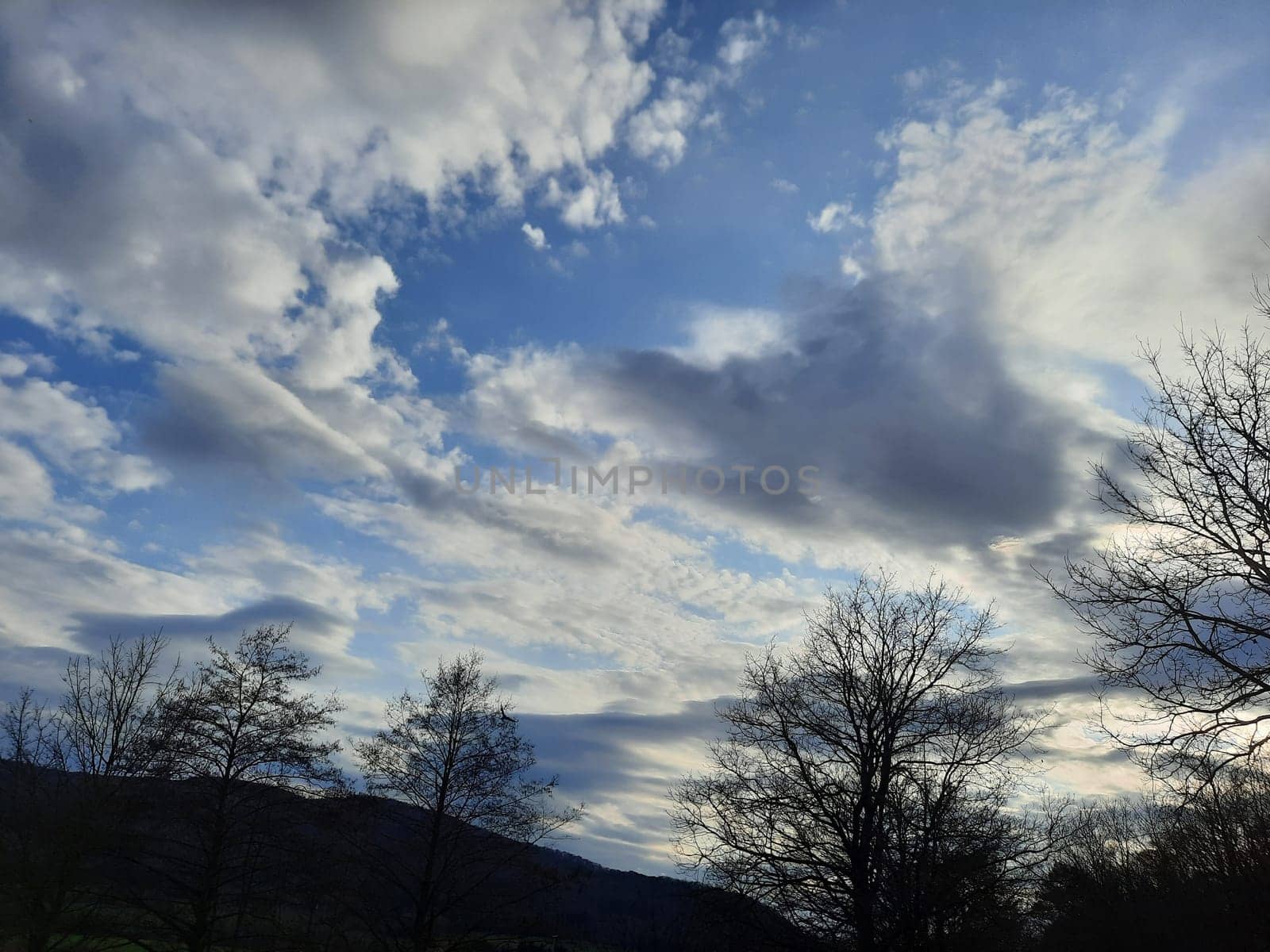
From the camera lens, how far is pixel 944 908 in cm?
1534

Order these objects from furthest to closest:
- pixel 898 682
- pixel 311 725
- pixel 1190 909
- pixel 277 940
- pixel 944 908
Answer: pixel 1190 909, pixel 311 725, pixel 277 940, pixel 898 682, pixel 944 908

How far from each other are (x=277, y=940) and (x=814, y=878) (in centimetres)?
1413

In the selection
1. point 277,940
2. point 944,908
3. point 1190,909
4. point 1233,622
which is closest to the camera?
point 1233,622

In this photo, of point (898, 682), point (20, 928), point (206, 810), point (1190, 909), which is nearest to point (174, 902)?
point (206, 810)

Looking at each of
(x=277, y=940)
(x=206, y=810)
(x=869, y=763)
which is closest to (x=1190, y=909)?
(x=869, y=763)

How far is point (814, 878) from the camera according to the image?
1614cm

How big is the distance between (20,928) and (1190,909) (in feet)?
121

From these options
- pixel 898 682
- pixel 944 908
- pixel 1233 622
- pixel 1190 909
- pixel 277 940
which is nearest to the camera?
pixel 1233 622

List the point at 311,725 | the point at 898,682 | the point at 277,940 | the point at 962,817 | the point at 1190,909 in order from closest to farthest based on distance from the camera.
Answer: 1. the point at 962,817
2. the point at 898,682
3. the point at 277,940
4. the point at 311,725
5. the point at 1190,909

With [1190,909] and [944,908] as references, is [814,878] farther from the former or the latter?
[1190,909]

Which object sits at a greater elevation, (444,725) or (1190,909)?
(444,725)

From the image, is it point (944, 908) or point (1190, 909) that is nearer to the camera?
point (944, 908)

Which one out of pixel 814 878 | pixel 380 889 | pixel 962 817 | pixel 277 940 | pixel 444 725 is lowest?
pixel 277 940

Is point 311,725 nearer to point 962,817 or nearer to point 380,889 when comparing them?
point 380,889
